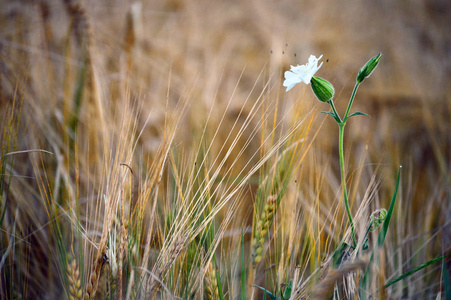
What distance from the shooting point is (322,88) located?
0.33 m

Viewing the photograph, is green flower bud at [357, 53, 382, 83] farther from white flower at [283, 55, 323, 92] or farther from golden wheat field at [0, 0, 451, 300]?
golden wheat field at [0, 0, 451, 300]

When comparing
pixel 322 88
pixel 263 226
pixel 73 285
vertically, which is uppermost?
pixel 322 88

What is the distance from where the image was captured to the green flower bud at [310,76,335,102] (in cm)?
33

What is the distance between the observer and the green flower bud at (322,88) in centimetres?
33

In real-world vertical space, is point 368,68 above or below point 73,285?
above

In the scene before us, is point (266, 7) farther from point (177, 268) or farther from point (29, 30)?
point (177, 268)

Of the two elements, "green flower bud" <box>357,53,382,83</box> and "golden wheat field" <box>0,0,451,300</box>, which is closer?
"green flower bud" <box>357,53,382,83</box>

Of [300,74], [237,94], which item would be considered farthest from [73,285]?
[237,94]

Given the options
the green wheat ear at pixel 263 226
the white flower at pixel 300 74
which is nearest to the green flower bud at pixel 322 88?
the white flower at pixel 300 74

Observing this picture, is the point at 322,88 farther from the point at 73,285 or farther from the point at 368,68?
the point at 73,285

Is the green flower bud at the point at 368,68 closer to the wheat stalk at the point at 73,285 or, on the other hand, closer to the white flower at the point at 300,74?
the white flower at the point at 300,74

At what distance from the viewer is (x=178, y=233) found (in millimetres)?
349

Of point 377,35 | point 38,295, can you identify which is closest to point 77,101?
point 38,295

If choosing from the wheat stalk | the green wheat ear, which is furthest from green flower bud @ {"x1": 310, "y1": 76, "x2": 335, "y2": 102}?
the wheat stalk
